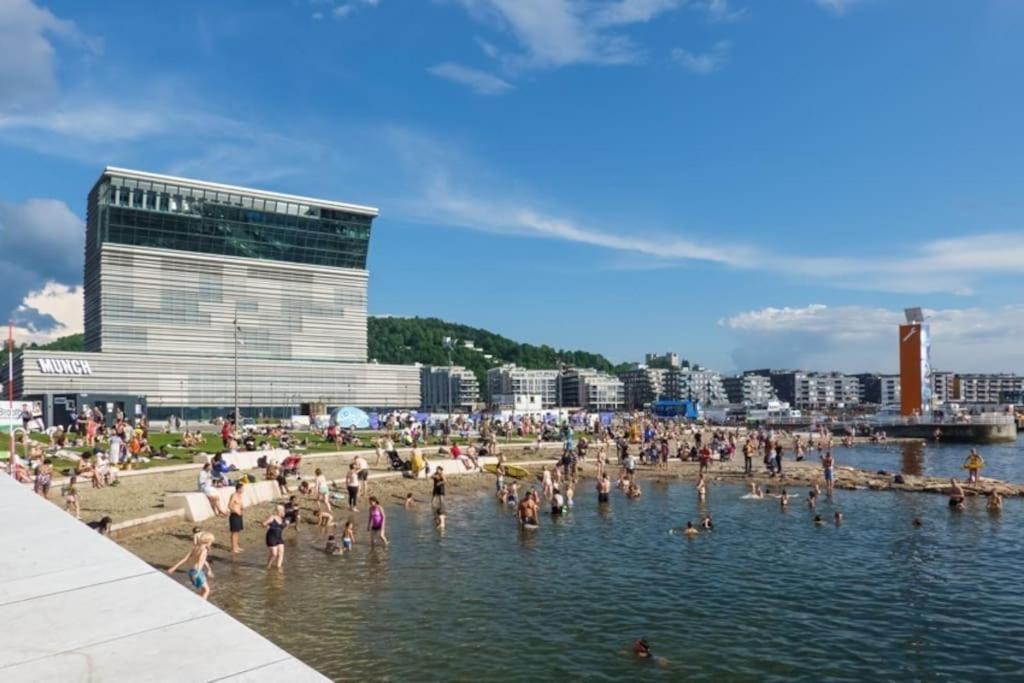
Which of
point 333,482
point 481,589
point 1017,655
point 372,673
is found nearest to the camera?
point 372,673

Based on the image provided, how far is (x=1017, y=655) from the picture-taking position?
49.6 feet

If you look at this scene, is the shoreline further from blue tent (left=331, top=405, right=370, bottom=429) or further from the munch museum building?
the munch museum building

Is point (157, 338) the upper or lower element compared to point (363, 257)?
lower

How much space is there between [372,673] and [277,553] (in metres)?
8.70

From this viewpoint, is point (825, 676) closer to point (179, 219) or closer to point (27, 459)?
point (27, 459)

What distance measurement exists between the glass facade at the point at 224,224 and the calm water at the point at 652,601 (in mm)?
103669

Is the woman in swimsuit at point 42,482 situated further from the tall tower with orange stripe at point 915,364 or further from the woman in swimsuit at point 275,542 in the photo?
the tall tower with orange stripe at point 915,364

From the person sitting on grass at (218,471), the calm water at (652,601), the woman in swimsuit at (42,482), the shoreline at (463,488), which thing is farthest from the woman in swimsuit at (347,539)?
the woman in swimsuit at (42,482)

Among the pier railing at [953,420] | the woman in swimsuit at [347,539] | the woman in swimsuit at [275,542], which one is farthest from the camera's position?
the pier railing at [953,420]

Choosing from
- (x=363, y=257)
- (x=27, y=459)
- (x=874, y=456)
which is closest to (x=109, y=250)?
(x=363, y=257)

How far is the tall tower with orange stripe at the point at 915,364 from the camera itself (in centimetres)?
9738

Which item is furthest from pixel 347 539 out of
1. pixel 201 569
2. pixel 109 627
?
pixel 109 627

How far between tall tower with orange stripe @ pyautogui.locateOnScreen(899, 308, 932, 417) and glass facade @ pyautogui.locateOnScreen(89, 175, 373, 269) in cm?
8956

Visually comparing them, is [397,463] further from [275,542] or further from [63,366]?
[63,366]
